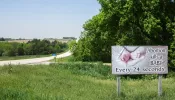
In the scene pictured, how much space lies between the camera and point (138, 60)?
13969 mm

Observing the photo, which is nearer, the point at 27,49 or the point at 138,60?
the point at 138,60

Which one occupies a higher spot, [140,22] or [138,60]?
[140,22]

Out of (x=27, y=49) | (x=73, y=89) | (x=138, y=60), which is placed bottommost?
(x=73, y=89)

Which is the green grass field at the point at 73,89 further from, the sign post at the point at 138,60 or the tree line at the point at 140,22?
the tree line at the point at 140,22

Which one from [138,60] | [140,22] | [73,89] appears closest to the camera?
[138,60]

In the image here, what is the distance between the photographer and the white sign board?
45.5 ft

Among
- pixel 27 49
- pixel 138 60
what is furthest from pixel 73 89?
pixel 27 49

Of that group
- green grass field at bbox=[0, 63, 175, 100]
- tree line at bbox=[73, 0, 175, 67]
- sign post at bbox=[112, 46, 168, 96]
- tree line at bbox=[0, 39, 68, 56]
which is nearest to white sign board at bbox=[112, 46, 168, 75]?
sign post at bbox=[112, 46, 168, 96]

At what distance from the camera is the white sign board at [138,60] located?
13.9 m

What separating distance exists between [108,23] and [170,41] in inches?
301

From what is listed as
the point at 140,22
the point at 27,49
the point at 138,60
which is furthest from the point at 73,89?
the point at 27,49

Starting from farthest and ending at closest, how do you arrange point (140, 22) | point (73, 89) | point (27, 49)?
1. point (27, 49)
2. point (140, 22)
3. point (73, 89)

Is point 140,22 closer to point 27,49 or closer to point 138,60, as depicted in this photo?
point 138,60

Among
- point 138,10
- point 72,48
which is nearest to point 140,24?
point 138,10
